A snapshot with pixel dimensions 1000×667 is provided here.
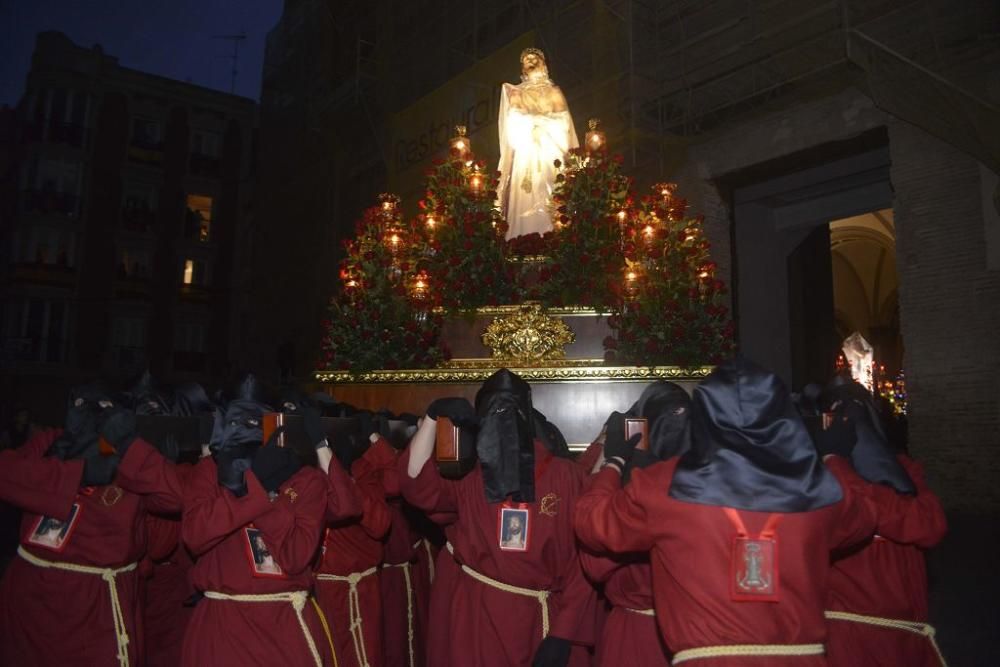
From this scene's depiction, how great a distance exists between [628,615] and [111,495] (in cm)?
280

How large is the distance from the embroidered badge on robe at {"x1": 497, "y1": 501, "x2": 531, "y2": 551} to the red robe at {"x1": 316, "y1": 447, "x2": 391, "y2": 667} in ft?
3.04

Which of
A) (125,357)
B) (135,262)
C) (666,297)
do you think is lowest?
(666,297)

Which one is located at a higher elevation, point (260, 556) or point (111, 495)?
point (111, 495)

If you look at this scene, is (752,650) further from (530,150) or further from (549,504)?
(530,150)

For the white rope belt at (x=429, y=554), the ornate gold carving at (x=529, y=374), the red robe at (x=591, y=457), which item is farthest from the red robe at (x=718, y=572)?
the ornate gold carving at (x=529, y=374)

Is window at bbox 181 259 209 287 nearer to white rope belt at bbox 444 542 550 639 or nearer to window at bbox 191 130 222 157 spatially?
window at bbox 191 130 222 157

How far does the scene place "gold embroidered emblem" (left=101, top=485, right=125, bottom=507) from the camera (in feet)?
14.4

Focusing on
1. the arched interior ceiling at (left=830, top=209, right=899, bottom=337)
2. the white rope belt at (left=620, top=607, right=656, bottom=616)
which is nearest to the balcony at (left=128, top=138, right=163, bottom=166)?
the arched interior ceiling at (left=830, top=209, right=899, bottom=337)

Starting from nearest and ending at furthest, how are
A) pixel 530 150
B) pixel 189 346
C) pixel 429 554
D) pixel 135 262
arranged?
pixel 429 554
pixel 530 150
pixel 135 262
pixel 189 346

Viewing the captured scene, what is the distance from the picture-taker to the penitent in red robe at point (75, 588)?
429 centimetres

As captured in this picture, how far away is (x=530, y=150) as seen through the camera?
972 centimetres

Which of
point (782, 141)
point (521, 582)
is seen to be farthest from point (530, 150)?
point (521, 582)

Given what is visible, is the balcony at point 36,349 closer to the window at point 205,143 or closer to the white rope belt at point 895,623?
the window at point 205,143

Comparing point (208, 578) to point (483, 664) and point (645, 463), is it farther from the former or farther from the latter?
point (645, 463)
